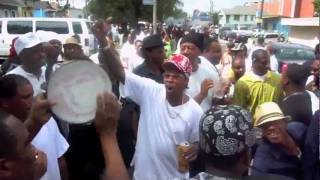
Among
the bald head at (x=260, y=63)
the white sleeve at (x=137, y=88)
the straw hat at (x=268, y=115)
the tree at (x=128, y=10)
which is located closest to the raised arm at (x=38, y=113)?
the white sleeve at (x=137, y=88)

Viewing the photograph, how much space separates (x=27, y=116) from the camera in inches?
115

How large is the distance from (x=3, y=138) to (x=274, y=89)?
384 centimetres

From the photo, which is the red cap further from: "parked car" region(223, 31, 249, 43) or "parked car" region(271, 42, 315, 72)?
"parked car" region(271, 42, 315, 72)

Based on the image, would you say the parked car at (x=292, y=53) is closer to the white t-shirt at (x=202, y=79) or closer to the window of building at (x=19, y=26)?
the window of building at (x=19, y=26)

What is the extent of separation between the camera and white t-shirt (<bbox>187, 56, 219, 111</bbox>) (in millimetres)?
4605

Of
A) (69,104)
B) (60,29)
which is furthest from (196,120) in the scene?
(60,29)

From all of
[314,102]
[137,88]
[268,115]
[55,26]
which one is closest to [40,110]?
[137,88]

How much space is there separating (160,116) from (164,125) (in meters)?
0.07

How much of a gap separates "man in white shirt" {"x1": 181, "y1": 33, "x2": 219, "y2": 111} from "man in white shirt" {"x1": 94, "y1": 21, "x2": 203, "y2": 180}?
0.64 m

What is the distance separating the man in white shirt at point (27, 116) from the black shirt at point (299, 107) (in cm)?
191

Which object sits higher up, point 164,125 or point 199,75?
point 199,75

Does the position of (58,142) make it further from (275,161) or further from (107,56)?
(275,161)

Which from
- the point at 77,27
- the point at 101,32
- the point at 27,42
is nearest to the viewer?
the point at 101,32

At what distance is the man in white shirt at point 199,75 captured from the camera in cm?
438
